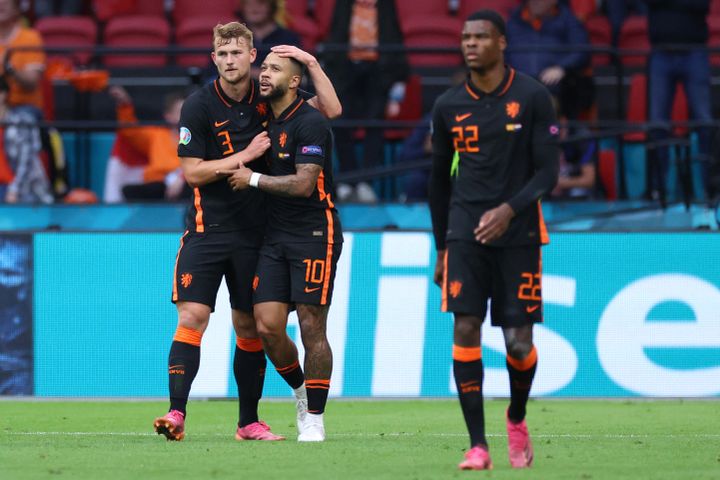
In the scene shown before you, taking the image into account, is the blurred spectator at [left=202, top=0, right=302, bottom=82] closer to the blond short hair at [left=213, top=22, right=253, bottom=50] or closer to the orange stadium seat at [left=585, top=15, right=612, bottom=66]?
the orange stadium seat at [left=585, top=15, right=612, bottom=66]

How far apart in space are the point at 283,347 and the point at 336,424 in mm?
1689

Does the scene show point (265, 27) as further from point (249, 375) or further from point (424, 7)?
point (249, 375)

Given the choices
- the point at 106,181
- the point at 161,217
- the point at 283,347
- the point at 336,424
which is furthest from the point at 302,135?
the point at 106,181

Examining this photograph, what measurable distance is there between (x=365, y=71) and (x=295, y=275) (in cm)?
668

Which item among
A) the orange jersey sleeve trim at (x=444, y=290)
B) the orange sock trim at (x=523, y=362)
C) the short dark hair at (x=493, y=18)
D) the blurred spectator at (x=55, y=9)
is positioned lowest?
the orange sock trim at (x=523, y=362)

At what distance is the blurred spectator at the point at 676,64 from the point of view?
49.2 ft

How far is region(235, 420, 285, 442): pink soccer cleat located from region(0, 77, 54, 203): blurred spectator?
21.6 feet

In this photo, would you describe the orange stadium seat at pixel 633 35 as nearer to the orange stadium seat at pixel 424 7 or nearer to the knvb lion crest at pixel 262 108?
the orange stadium seat at pixel 424 7

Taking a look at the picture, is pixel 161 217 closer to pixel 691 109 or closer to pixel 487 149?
pixel 691 109

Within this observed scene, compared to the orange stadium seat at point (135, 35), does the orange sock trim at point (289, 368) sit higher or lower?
lower

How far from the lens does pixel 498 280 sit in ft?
25.3

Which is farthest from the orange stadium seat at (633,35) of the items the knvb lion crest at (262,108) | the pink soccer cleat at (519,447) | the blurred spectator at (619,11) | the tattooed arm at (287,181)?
the pink soccer cleat at (519,447)

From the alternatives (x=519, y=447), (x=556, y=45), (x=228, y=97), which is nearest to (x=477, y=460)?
(x=519, y=447)

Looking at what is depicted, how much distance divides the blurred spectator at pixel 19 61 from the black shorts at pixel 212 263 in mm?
Result: 6915
